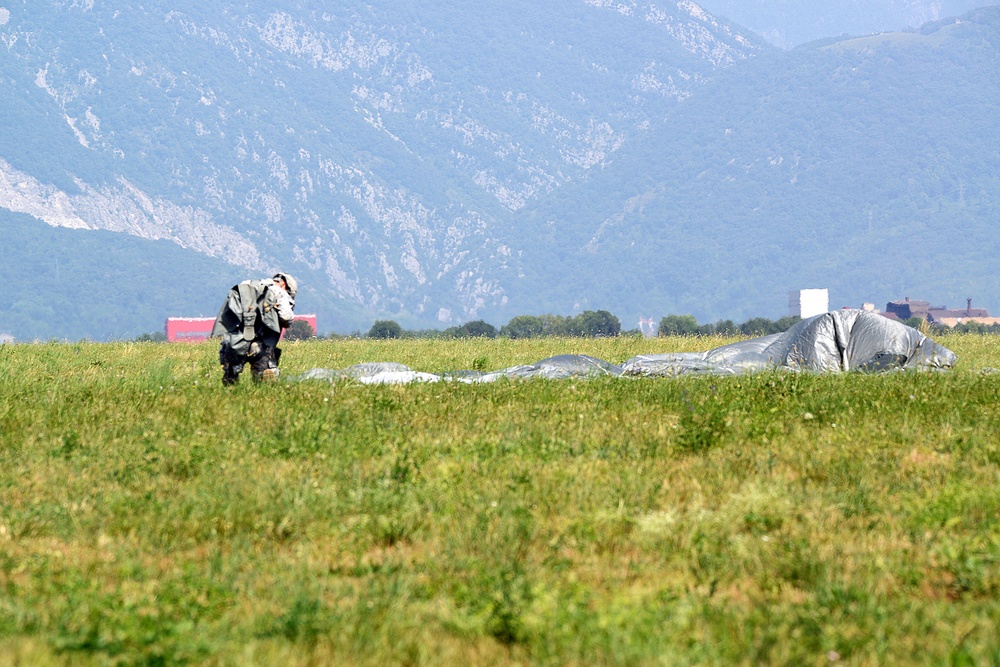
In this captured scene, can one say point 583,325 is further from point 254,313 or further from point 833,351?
point 254,313

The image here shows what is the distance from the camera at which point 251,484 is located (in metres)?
8.52

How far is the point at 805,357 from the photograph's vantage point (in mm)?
18859

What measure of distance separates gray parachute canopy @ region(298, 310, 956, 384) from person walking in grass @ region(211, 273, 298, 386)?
152 centimetres

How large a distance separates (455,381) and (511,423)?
374 centimetres

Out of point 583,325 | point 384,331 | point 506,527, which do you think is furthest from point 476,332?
point 506,527

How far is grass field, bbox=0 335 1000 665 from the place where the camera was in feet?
17.6

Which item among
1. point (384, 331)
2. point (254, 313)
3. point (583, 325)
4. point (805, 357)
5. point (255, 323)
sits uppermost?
point (583, 325)

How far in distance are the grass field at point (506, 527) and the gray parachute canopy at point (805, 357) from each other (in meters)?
4.62

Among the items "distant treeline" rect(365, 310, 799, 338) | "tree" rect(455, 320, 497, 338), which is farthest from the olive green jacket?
"distant treeline" rect(365, 310, 799, 338)

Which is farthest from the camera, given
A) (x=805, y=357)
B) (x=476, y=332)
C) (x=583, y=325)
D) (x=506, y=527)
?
(x=583, y=325)

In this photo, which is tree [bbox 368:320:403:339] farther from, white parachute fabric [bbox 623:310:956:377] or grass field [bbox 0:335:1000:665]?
grass field [bbox 0:335:1000:665]

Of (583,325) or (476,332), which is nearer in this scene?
(476,332)

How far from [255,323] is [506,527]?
9279 millimetres

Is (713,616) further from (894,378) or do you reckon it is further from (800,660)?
(894,378)
